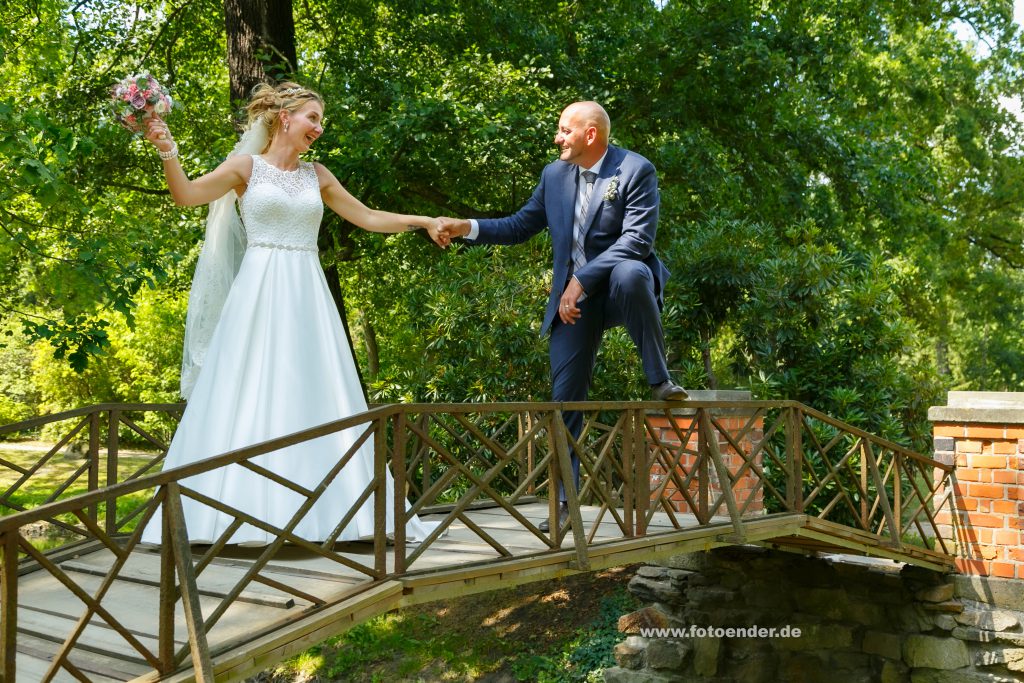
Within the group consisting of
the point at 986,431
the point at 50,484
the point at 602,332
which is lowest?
the point at 50,484

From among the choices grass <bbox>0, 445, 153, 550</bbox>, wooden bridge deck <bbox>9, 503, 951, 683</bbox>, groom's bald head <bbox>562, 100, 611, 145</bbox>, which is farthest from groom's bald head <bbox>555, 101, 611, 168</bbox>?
grass <bbox>0, 445, 153, 550</bbox>

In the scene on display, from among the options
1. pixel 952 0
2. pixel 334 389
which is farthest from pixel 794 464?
pixel 952 0

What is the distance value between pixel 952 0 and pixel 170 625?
15568mm

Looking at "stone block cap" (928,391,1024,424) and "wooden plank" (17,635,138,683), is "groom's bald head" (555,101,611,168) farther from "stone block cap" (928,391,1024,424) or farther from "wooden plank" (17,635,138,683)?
"stone block cap" (928,391,1024,424)

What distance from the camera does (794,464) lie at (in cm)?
704

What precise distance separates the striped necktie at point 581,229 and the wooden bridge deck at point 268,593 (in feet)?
5.10

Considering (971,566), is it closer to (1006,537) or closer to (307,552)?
(1006,537)

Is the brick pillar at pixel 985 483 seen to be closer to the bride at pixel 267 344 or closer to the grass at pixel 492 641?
the grass at pixel 492 641

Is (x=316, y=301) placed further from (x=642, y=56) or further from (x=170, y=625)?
(x=642, y=56)

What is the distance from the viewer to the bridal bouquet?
13.8 ft

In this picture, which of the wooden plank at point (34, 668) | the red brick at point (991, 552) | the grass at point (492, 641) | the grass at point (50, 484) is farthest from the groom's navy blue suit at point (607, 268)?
the grass at point (50, 484)

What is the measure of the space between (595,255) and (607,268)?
25cm

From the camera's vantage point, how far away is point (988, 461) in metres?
7.75

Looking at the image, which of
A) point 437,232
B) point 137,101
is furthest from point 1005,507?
point 137,101
